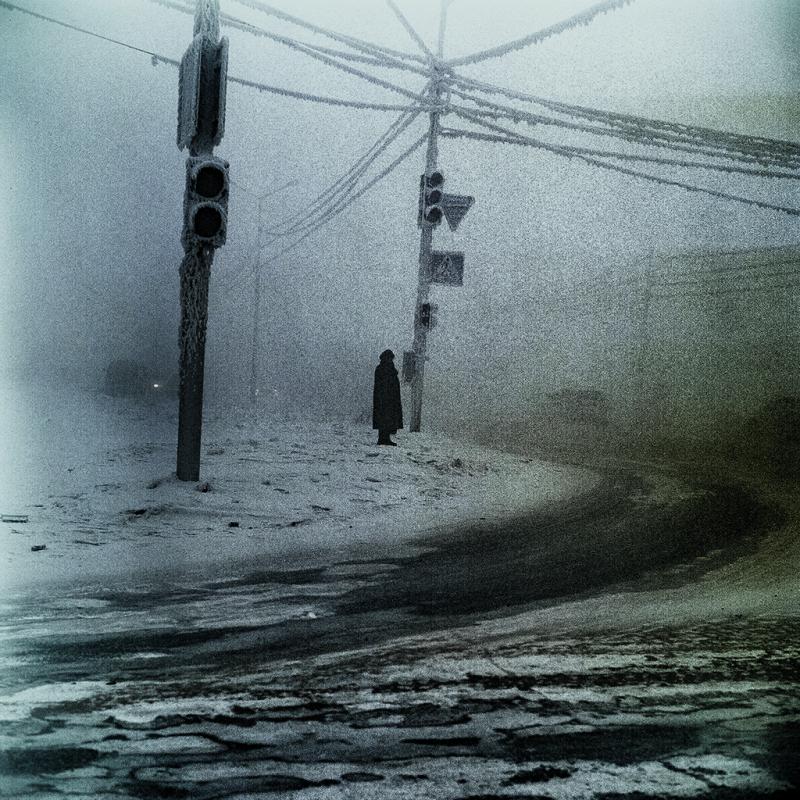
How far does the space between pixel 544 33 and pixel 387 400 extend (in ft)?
18.3

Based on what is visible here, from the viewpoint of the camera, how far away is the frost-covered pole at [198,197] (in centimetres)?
679

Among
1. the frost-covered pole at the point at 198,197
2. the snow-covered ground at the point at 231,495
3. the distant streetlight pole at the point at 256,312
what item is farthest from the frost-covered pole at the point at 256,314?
the frost-covered pole at the point at 198,197

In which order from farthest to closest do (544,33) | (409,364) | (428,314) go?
(409,364)
(428,314)
(544,33)

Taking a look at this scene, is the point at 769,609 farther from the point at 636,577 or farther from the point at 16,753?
the point at 16,753

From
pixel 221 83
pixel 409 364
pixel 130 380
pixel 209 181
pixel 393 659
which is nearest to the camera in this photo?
pixel 393 659

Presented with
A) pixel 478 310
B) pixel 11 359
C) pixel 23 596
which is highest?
pixel 478 310

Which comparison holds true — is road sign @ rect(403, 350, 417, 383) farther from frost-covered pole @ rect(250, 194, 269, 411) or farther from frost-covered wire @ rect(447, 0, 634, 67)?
frost-covered pole @ rect(250, 194, 269, 411)

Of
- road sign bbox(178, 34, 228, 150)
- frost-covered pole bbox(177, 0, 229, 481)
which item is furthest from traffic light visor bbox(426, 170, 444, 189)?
road sign bbox(178, 34, 228, 150)

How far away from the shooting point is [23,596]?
4.23 metres

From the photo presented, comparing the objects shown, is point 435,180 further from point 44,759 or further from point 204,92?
point 44,759

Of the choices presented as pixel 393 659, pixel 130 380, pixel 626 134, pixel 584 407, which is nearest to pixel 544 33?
pixel 626 134

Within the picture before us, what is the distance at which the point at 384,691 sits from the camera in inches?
116

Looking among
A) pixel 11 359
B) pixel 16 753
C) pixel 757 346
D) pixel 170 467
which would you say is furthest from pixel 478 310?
pixel 16 753

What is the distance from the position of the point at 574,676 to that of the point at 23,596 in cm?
283
